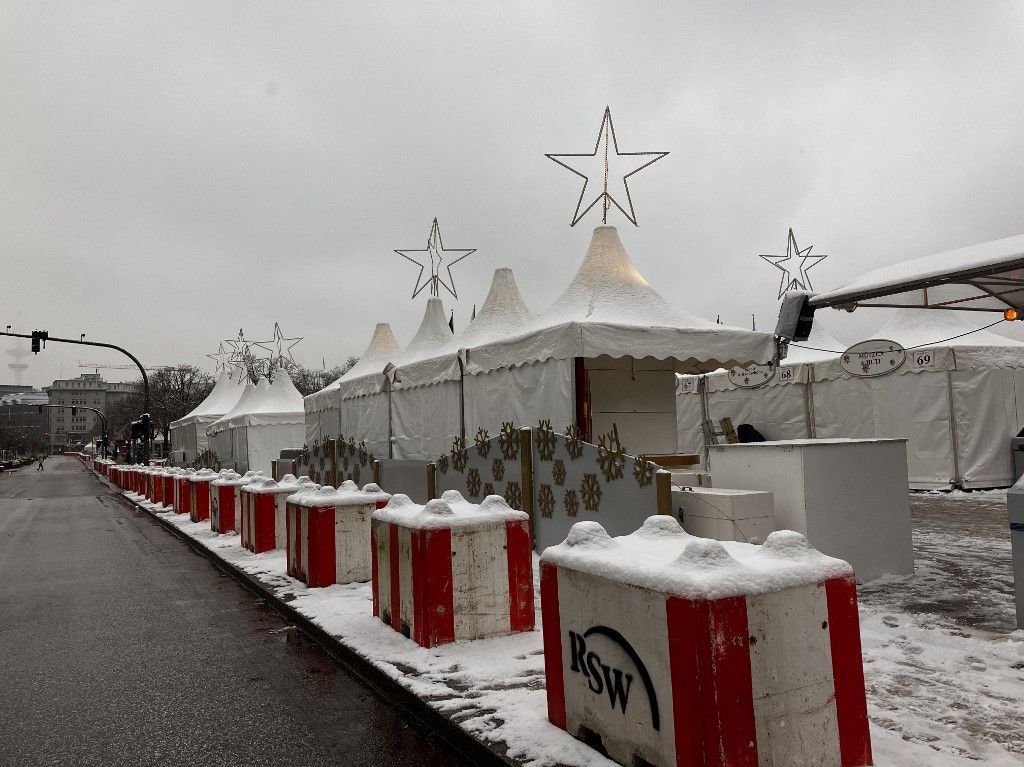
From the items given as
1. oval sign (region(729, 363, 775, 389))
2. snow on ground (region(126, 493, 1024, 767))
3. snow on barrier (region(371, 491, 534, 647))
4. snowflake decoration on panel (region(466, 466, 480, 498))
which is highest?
oval sign (region(729, 363, 775, 389))

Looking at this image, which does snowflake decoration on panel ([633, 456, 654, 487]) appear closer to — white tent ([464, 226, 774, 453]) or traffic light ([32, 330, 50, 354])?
white tent ([464, 226, 774, 453])

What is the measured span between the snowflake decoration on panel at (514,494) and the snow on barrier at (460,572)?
3.71 metres

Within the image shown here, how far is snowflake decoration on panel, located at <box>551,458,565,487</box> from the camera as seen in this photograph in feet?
28.3

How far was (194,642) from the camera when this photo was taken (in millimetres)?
6199

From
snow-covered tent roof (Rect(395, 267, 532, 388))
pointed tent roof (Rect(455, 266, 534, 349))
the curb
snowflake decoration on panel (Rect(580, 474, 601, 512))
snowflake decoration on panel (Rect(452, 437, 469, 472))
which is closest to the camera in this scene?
the curb

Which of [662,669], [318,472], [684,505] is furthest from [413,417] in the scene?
[662,669]

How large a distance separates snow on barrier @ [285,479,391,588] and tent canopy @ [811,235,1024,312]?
5216mm

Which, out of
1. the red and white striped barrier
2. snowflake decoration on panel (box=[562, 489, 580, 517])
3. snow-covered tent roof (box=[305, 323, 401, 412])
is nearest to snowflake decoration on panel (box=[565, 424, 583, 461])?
snowflake decoration on panel (box=[562, 489, 580, 517])

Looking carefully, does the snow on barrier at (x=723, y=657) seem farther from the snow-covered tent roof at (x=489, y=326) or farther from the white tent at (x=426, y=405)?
the snow-covered tent roof at (x=489, y=326)

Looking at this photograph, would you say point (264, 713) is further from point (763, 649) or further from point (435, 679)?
point (763, 649)

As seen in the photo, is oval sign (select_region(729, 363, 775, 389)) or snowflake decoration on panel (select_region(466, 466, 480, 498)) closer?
snowflake decoration on panel (select_region(466, 466, 480, 498))

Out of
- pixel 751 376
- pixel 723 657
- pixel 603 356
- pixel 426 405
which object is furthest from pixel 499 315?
pixel 723 657

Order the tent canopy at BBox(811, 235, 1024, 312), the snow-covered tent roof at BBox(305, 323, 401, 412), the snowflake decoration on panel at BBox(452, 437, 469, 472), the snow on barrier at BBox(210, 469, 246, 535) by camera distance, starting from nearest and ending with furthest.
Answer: the tent canopy at BBox(811, 235, 1024, 312), the snowflake decoration on panel at BBox(452, 437, 469, 472), the snow on barrier at BBox(210, 469, 246, 535), the snow-covered tent roof at BBox(305, 323, 401, 412)

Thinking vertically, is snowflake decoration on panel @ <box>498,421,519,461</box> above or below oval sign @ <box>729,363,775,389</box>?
below
